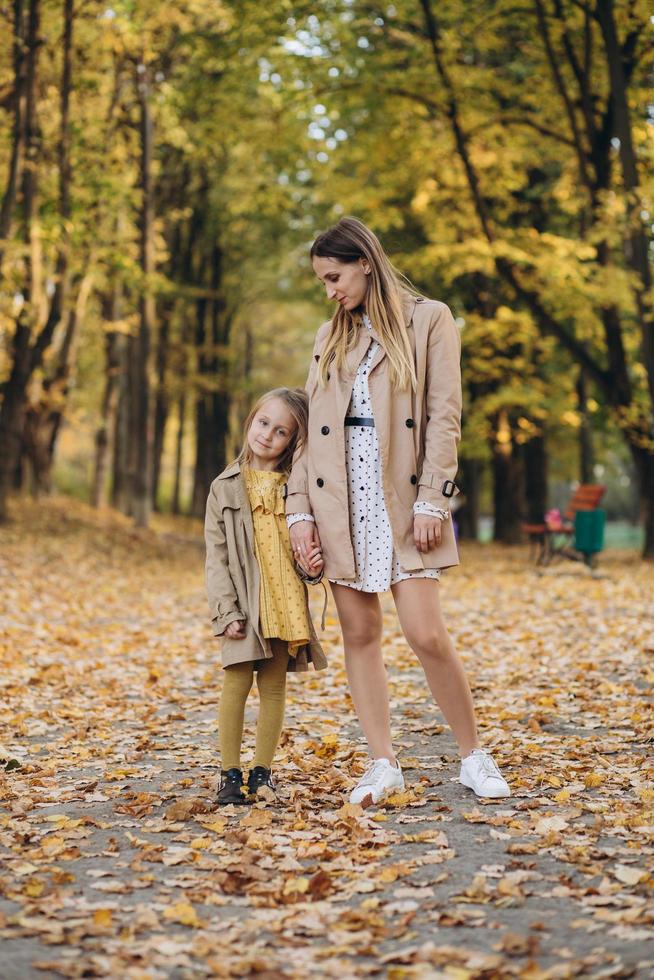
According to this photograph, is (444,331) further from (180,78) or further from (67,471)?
(67,471)

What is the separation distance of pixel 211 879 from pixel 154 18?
19106mm

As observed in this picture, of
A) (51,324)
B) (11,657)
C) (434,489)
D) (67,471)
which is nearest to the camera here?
(434,489)

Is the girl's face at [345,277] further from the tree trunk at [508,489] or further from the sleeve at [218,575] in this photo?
the tree trunk at [508,489]

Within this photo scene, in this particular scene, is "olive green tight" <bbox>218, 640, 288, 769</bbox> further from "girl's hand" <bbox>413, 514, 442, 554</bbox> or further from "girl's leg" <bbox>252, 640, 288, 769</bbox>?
"girl's hand" <bbox>413, 514, 442, 554</bbox>

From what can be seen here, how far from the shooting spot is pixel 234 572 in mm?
5051

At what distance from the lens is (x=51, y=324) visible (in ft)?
63.6

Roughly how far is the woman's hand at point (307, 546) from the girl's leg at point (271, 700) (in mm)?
493

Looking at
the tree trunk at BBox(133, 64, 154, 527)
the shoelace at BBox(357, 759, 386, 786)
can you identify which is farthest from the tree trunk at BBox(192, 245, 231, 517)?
the shoelace at BBox(357, 759, 386, 786)

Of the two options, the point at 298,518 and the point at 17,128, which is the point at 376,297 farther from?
the point at 17,128

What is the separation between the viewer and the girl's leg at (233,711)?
5062mm

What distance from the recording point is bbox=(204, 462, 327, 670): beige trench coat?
16.3 feet

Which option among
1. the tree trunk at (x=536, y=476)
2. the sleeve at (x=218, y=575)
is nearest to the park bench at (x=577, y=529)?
the tree trunk at (x=536, y=476)

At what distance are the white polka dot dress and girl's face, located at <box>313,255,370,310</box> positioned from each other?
22 centimetres

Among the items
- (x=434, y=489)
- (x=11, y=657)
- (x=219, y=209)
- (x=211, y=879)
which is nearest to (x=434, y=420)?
(x=434, y=489)
